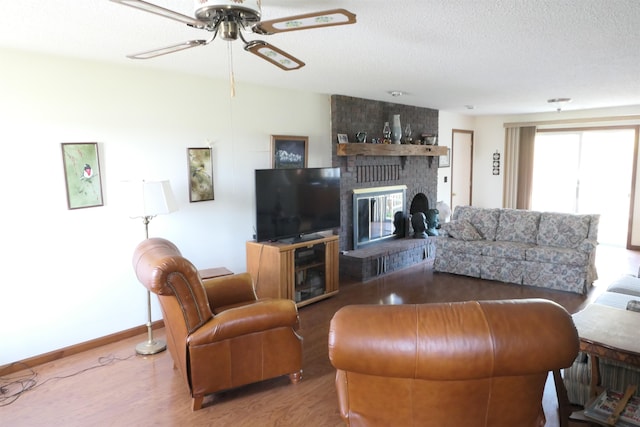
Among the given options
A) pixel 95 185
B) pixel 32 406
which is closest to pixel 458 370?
pixel 32 406

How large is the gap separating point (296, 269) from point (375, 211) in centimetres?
209

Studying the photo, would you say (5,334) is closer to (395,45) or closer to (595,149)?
(395,45)

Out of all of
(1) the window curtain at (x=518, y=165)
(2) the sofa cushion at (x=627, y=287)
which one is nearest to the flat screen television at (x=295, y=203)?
(2) the sofa cushion at (x=627, y=287)

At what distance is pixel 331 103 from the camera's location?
530cm

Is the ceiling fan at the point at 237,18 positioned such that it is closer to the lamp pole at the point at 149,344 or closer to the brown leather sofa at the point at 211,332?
the brown leather sofa at the point at 211,332

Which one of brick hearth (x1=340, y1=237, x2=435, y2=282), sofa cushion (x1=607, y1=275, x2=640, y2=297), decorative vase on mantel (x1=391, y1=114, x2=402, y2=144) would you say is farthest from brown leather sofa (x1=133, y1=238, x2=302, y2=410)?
decorative vase on mantel (x1=391, y1=114, x2=402, y2=144)

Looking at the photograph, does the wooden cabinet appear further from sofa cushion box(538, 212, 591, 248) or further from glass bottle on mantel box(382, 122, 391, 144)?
sofa cushion box(538, 212, 591, 248)

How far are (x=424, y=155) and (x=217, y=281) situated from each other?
14.8ft

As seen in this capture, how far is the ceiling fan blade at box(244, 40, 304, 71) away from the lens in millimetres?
1912

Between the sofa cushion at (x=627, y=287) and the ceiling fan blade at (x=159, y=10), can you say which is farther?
the sofa cushion at (x=627, y=287)

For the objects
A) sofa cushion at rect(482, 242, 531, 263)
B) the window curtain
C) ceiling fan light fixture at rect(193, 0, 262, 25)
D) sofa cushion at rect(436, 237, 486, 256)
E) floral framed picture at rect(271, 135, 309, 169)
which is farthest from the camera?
the window curtain

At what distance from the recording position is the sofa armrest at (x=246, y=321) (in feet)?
8.23

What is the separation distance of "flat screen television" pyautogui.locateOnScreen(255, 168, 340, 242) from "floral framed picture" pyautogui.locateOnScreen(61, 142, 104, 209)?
1362mm

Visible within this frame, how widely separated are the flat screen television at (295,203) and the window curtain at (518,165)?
483 centimetres
